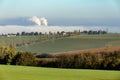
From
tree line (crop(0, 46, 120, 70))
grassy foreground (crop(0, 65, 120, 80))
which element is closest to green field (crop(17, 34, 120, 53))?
grassy foreground (crop(0, 65, 120, 80))

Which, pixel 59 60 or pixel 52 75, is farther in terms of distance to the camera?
pixel 59 60

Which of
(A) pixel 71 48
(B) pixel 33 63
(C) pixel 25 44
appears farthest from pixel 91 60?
(C) pixel 25 44

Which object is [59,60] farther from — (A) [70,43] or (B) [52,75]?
(B) [52,75]

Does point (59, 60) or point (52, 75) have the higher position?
point (59, 60)

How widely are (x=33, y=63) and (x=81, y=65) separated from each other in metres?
5.20

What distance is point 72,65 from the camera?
112 ft

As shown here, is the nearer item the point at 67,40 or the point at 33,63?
the point at 67,40

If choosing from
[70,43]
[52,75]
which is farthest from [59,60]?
[52,75]

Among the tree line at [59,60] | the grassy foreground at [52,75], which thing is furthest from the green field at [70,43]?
the tree line at [59,60]

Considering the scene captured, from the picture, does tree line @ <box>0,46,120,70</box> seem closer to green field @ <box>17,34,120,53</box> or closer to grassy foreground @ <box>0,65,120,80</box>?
green field @ <box>17,34,120,53</box>

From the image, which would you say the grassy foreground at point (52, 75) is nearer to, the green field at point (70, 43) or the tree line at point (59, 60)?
the green field at point (70, 43)

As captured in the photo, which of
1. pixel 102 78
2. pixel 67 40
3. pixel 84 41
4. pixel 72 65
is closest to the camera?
pixel 102 78

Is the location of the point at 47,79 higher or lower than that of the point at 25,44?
lower

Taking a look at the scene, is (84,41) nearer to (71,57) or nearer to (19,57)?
(71,57)
